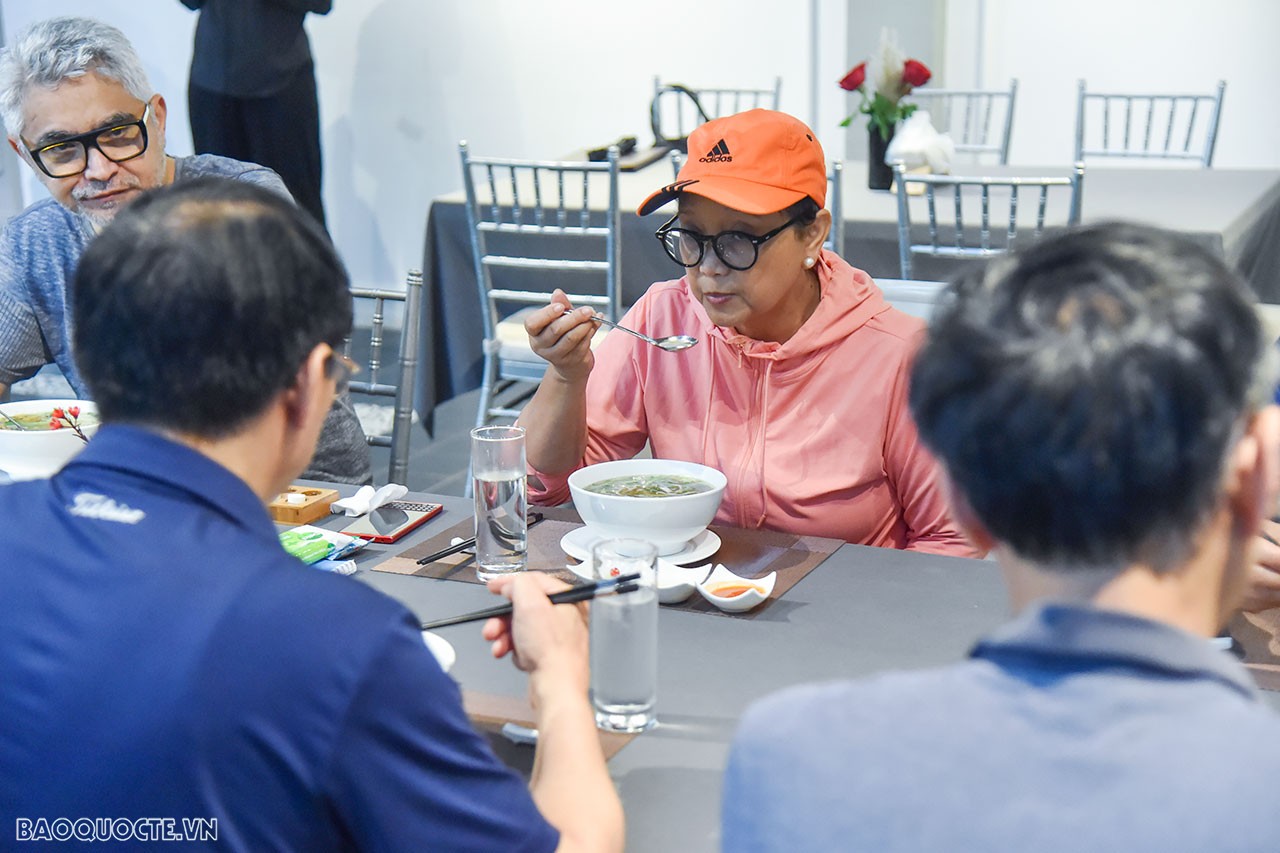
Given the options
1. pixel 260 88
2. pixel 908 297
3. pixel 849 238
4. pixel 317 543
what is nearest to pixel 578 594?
pixel 317 543

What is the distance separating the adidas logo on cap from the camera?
186 centimetres

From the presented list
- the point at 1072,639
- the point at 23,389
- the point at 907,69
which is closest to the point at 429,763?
the point at 1072,639

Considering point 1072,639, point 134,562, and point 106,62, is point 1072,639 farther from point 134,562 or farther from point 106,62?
point 106,62

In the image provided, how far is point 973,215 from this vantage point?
11.6 feet

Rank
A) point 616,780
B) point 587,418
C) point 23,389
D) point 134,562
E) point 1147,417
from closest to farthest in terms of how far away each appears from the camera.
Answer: point 1147,417 → point 134,562 → point 616,780 → point 587,418 → point 23,389

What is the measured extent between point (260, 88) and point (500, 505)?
3518mm

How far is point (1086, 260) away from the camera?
2.18 ft

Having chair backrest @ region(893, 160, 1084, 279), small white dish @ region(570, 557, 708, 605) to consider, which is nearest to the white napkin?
small white dish @ region(570, 557, 708, 605)

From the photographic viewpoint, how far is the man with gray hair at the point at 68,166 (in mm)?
2102

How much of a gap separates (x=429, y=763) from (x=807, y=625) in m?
0.61

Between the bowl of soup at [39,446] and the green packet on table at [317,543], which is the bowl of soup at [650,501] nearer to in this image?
the green packet on table at [317,543]

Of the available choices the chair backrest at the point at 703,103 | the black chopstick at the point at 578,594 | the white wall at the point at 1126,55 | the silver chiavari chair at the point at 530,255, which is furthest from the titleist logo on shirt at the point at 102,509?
the white wall at the point at 1126,55

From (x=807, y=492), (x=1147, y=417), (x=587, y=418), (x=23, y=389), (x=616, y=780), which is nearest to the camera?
(x=1147, y=417)

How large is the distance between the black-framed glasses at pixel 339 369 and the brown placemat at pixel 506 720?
12.6 inches
